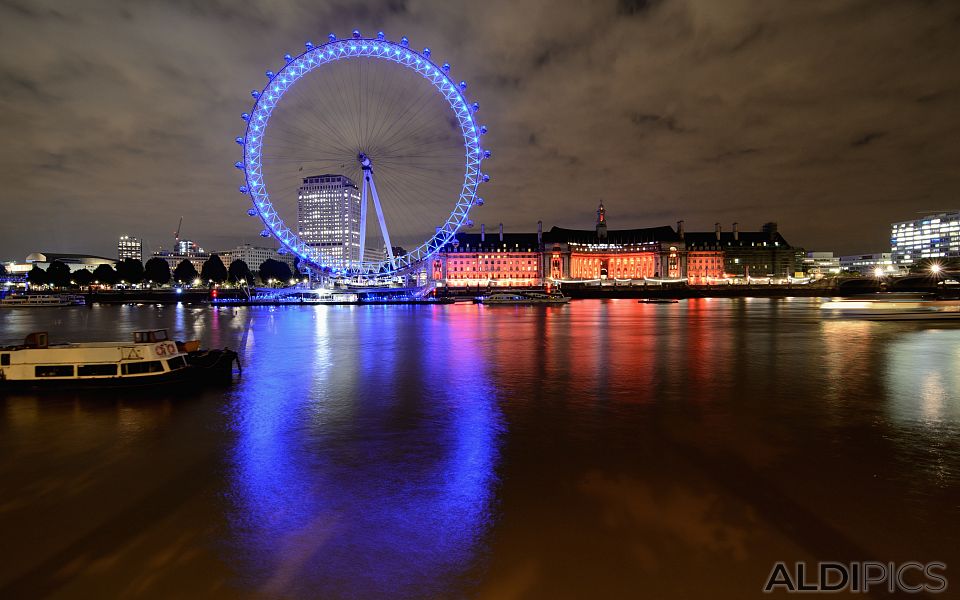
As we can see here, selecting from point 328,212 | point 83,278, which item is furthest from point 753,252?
point 83,278

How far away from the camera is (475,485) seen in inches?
314

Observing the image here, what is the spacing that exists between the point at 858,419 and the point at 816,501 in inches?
230

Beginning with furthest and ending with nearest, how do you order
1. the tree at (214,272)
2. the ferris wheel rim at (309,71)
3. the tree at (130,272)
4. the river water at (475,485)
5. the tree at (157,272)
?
the tree at (157,272), the tree at (214,272), the tree at (130,272), the ferris wheel rim at (309,71), the river water at (475,485)

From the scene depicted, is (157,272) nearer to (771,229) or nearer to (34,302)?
(34,302)

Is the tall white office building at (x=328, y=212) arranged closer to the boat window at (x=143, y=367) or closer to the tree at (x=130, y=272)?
the tree at (x=130, y=272)

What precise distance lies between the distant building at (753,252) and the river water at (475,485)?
154 meters

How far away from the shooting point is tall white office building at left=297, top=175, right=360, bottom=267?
13175 centimetres

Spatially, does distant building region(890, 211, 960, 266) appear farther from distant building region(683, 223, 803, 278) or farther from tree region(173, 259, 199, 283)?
tree region(173, 259, 199, 283)

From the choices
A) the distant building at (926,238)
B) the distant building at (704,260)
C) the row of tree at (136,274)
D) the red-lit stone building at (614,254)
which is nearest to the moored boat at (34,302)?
the row of tree at (136,274)

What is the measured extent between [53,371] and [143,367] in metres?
2.64

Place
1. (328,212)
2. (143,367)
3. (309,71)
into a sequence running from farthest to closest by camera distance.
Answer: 1. (328,212)
2. (309,71)
3. (143,367)

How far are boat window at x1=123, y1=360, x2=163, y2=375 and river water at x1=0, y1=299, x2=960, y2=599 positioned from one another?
907 millimetres

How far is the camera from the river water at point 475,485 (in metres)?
5.63

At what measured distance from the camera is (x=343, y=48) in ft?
158
